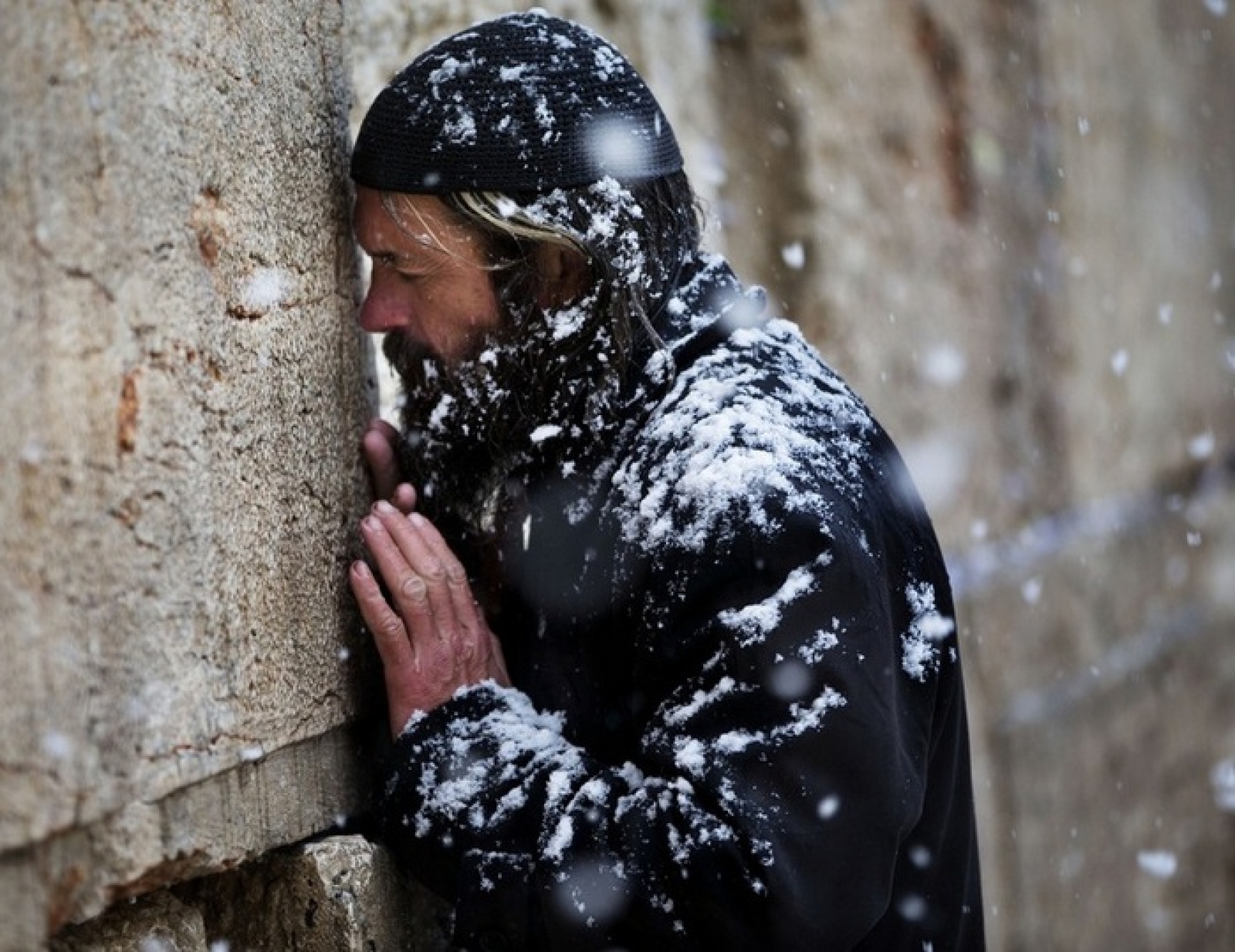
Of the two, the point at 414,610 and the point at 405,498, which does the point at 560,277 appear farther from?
the point at 414,610

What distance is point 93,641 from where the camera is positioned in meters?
1.48

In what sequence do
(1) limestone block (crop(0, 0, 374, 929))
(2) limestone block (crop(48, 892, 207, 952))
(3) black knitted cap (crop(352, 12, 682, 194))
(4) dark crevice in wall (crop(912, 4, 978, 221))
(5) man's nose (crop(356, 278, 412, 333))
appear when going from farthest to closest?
(4) dark crevice in wall (crop(912, 4, 978, 221)), (5) man's nose (crop(356, 278, 412, 333)), (3) black knitted cap (crop(352, 12, 682, 194)), (2) limestone block (crop(48, 892, 207, 952)), (1) limestone block (crop(0, 0, 374, 929))

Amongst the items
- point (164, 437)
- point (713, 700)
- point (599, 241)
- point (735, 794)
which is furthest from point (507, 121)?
point (735, 794)

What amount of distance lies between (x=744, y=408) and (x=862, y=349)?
6.72 feet

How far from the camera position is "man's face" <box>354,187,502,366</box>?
200 centimetres

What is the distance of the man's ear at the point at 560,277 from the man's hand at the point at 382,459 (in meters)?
0.31

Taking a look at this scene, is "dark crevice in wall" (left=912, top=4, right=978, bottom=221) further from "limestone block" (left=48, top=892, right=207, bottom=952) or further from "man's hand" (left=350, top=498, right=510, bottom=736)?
"limestone block" (left=48, top=892, right=207, bottom=952)

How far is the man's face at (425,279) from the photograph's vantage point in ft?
6.55

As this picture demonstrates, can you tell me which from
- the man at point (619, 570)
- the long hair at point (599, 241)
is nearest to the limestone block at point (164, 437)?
the man at point (619, 570)

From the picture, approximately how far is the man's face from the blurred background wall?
0.07 m

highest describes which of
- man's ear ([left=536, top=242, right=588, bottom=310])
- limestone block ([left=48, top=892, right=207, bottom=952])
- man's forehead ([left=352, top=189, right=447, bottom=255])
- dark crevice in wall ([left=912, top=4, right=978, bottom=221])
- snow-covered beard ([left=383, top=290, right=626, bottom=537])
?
dark crevice in wall ([left=912, top=4, right=978, bottom=221])

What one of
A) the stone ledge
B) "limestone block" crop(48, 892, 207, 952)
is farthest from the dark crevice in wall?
"limestone block" crop(48, 892, 207, 952)

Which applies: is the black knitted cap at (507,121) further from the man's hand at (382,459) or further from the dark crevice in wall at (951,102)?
the dark crevice in wall at (951,102)

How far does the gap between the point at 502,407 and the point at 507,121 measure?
0.38 m
